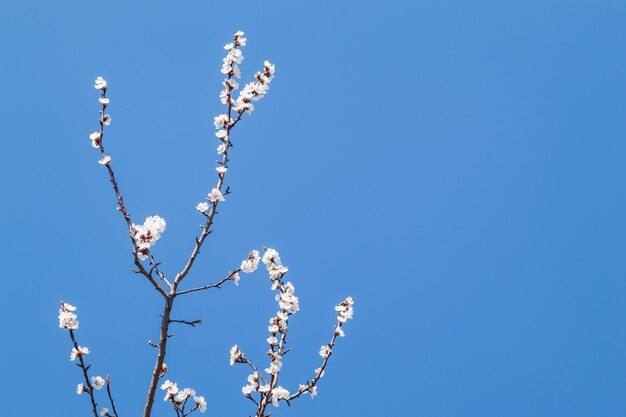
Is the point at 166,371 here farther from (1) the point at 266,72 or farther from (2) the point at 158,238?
(1) the point at 266,72

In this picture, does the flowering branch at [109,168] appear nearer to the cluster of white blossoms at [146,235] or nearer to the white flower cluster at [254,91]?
the cluster of white blossoms at [146,235]

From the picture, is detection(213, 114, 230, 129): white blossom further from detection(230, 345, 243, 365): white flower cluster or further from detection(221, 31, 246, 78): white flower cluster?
detection(230, 345, 243, 365): white flower cluster

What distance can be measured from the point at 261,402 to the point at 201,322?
1.22 metres

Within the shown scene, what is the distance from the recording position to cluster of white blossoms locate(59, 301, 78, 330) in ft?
14.1

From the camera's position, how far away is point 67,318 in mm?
4305

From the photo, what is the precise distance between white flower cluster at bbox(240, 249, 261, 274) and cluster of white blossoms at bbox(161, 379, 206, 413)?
1.41 m

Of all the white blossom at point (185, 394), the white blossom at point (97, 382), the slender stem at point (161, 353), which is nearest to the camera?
the slender stem at point (161, 353)

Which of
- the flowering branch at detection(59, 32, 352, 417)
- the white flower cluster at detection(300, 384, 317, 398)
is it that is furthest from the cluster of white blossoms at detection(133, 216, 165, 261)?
the white flower cluster at detection(300, 384, 317, 398)

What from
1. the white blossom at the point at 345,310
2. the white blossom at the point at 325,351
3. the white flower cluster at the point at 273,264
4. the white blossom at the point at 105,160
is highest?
the white blossom at the point at 105,160

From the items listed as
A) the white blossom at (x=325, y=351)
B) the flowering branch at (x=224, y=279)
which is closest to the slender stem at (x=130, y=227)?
the flowering branch at (x=224, y=279)

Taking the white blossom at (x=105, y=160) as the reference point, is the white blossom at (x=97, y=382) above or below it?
below

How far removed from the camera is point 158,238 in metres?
4.28

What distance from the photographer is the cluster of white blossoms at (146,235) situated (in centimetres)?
417

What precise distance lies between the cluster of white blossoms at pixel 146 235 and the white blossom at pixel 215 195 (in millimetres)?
557
